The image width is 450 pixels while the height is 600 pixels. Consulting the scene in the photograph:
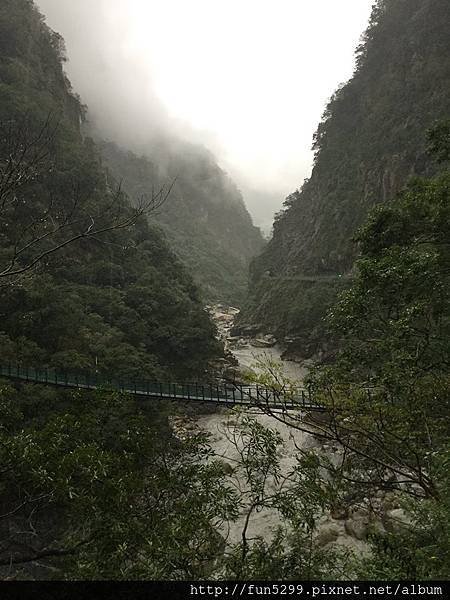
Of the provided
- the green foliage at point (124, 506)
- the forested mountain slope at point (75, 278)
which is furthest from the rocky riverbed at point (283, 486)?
the forested mountain slope at point (75, 278)

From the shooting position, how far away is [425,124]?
2189 centimetres

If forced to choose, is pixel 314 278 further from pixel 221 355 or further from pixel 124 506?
pixel 124 506

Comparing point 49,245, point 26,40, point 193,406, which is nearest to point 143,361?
point 193,406

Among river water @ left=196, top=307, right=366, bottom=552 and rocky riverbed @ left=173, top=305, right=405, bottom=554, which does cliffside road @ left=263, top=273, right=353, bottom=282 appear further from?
rocky riverbed @ left=173, top=305, right=405, bottom=554

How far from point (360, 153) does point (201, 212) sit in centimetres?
5364

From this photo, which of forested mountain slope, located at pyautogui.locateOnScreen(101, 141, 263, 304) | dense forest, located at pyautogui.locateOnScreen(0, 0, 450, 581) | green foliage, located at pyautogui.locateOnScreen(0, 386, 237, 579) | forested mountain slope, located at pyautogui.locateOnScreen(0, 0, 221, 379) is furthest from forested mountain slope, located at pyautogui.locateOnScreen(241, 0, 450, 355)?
forested mountain slope, located at pyautogui.locateOnScreen(101, 141, 263, 304)

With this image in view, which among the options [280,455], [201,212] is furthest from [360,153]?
[201,212]

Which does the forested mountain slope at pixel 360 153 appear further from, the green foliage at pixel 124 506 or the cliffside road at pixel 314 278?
the green foliage at pixel 124 506

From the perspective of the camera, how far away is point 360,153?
93.6 ft

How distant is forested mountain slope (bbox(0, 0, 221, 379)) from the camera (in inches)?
472

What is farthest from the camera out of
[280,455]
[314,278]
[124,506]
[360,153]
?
[360,153]

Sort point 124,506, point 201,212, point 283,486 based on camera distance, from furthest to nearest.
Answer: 1. point 201,212
2. point 283,486
3. point 124,506

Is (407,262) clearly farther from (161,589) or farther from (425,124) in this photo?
(425,124)

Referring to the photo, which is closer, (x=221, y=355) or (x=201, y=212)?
(x=221, y=355)
